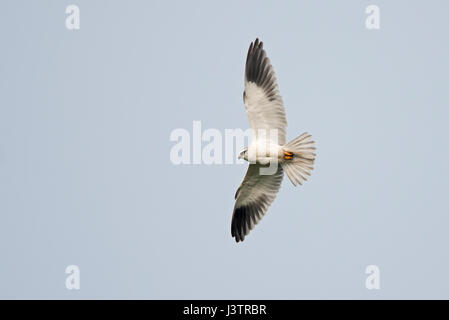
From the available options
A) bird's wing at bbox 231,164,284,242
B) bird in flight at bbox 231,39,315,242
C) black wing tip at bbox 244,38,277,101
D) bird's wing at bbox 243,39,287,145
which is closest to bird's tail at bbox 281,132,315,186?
bird in flight at bbox 231,39,315,242

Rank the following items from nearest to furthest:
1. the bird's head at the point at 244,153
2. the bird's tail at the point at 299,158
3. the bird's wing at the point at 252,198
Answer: the bird's tail at the point at 299,158 → the bird's head at the point at 244,153 → the bird's wing at the point at 252,198

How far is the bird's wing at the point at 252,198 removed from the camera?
1091 centimetres

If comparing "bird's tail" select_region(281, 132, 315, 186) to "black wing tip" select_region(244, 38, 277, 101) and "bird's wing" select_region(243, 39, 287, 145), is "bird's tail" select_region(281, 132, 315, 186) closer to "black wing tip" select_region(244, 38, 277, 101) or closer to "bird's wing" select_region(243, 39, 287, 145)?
"bird's wing" select_region(243, 39, 287, 145)

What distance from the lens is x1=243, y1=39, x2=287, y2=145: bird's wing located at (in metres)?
10.3

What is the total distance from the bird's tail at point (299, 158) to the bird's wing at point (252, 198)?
1.48 ft

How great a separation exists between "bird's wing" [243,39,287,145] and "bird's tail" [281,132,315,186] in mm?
261

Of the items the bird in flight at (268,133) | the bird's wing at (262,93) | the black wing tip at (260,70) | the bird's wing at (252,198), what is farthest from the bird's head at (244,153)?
the black wing tip at (260,70)

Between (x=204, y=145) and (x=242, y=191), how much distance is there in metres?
1.18

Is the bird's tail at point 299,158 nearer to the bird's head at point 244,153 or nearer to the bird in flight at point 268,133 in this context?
the bird in flight at point 268,133
